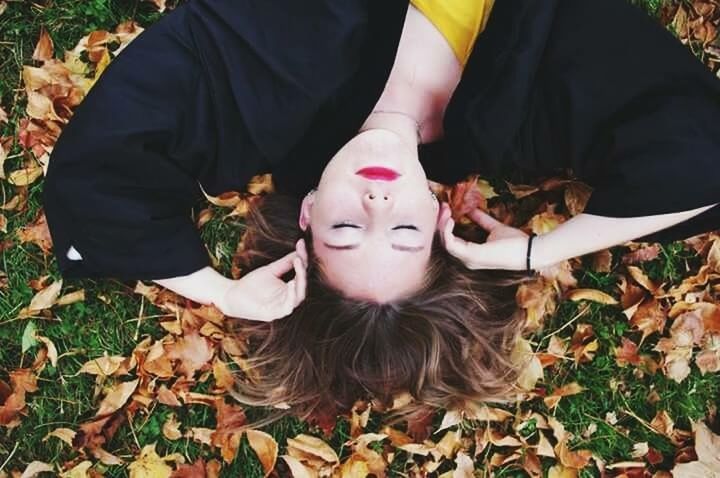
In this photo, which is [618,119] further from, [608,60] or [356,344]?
[356,344]

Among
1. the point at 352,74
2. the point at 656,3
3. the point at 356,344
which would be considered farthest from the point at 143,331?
the point at 656,3

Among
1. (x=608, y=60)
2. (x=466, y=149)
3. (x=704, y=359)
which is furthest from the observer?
(x=704, y=359)

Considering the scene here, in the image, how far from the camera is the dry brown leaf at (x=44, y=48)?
319 cm

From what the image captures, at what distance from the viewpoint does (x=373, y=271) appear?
2410mm

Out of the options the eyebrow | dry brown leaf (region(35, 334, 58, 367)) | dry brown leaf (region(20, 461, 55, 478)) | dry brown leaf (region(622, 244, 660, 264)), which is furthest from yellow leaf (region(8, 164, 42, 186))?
dry brown leaf (region(622, 244, 660, 264))

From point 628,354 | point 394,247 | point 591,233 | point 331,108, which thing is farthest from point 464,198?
point 628,354

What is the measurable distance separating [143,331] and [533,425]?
156cm

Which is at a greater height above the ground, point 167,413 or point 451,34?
point 451,34

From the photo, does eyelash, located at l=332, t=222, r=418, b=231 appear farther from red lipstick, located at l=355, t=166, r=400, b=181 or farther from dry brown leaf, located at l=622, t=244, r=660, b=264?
dry brown leaf, located at l=622, t=244, r=660, b=264

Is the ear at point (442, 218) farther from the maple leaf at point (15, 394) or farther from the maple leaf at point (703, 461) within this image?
the maple leaf at point (15, 394)

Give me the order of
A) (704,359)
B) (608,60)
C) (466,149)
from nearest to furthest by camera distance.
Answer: (608,60), (466,149), (704,359)

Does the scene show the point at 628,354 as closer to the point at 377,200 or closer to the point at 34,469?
the point at 377,200

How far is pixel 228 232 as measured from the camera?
3.21 metres

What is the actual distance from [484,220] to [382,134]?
0.74m
